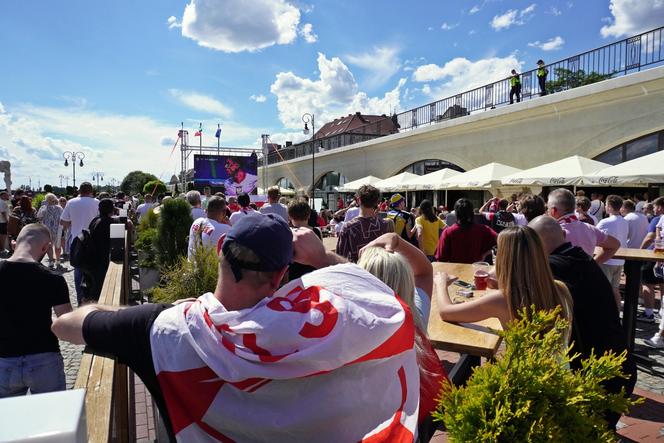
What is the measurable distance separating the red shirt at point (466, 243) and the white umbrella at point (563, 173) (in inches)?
211

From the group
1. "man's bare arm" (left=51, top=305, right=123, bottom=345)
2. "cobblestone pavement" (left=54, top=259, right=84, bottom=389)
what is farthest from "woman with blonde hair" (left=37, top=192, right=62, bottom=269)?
"man's bare arm" (left=51, top=305, right=123, bottom=345)

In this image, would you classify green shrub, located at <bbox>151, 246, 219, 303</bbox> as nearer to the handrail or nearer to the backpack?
the handrail

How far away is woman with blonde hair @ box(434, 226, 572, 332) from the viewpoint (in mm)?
2361

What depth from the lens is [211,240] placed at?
16.2ft

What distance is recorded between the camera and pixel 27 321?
310 cm

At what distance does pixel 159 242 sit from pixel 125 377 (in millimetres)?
4605

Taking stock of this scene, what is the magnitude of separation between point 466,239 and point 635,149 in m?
9.87

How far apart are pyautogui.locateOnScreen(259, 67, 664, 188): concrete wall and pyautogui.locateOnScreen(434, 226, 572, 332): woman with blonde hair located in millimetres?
11930

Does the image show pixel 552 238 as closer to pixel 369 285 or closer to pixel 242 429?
pixel 369 285

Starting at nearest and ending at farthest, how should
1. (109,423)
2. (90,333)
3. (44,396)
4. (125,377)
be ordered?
1. (44,396)
2. (90,333)
3. (109,423)
4. (125,377)

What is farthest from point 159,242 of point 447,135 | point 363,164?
point 363,164

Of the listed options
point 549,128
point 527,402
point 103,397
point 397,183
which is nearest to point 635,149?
point 549,128

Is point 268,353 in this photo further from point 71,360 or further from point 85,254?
point 85,254

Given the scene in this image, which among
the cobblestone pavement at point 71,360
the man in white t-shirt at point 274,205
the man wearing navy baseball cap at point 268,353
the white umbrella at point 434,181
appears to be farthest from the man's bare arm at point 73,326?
the white umbrella at point 434,181
